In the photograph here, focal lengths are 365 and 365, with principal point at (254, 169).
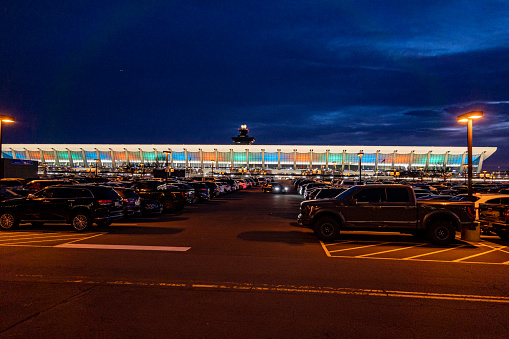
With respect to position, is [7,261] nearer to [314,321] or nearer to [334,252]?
[314,321]

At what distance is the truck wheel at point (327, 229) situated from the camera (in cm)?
1231

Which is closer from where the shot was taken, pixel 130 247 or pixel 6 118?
pixel 130 247

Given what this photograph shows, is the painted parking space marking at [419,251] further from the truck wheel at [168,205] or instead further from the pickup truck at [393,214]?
the truck wheel at [168,205]

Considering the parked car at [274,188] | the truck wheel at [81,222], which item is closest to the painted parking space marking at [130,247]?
the truck wheel at [81,222]

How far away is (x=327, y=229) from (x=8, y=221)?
1235 cm

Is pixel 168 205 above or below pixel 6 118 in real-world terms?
below

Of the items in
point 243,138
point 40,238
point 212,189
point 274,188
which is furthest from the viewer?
point 243,138

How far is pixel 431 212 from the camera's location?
39.3 feet

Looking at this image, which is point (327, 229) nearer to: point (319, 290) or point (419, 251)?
point (419, 251)

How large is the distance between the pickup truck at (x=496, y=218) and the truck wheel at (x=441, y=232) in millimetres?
2238

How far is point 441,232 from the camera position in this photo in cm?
1198

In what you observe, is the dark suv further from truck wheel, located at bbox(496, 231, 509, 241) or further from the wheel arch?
truck wheel, located at bbox(496, 231, 509, 241)

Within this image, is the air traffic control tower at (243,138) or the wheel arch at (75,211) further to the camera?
the air traffic control tower at (243,138)

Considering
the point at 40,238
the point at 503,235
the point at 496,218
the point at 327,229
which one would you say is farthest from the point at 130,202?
the point at 503,235
